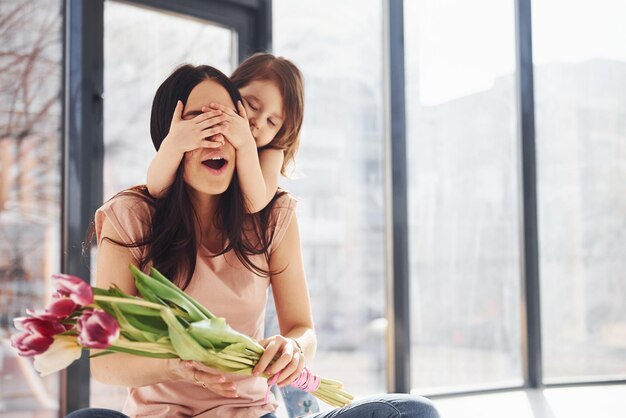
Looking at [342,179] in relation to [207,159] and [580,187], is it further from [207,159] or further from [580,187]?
[207,159]

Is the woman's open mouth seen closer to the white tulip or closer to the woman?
the woman

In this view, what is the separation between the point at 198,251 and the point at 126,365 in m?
0.30

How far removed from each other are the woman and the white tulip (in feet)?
1.13

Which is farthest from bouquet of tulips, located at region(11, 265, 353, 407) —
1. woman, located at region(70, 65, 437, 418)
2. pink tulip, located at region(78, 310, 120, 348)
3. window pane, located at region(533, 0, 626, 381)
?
window pane, located at region(533, 0, 626, 381)

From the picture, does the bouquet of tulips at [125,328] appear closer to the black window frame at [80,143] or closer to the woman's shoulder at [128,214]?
the woman's shoulder at [128,214]

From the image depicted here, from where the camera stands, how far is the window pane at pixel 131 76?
8.47 ft

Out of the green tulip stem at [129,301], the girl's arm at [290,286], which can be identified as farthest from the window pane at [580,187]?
the green tulip stem at [129,301]

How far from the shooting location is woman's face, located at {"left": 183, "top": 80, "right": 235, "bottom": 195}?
1.30 meters

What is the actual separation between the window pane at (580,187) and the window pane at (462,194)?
19 centimetres

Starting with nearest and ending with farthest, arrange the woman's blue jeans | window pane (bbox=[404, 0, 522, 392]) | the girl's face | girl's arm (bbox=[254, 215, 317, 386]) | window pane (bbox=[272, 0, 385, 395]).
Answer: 1. the woman's blue jeans
2. girl's arm (bbox=[254, 215, 317, 386])
3. the girl's face
4. window pane (bbox=[272, 0, 385, 395])
5. window pane (bbox=[404, 0, 522, 392])

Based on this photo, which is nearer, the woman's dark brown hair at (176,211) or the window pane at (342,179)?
the woman's dark brown hair at (176,211)

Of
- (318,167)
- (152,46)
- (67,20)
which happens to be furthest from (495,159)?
(67,20)

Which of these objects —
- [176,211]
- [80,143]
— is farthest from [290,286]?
[80,143]

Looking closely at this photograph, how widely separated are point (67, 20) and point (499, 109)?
223 centimetres
